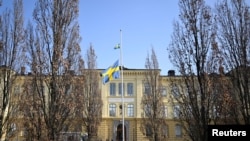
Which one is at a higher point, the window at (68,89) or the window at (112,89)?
the window at (112,89)

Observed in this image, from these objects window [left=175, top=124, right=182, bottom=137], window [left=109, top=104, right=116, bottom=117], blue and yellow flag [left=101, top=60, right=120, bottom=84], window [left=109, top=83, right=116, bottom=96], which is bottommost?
window [left=175, top=124, right=182, bottom=137]

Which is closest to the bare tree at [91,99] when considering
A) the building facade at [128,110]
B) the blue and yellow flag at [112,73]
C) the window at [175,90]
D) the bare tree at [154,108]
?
the bare tree at [154,108]

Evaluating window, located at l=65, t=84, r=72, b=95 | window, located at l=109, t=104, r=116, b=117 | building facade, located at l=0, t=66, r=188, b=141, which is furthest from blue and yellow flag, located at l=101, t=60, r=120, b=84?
window, located at l=109, t=104, r=116, b=117

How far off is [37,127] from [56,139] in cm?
585

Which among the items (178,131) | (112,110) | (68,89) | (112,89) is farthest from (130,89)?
(68,89)

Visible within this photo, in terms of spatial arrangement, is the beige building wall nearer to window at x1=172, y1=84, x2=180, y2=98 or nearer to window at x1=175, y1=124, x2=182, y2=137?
window at x1=175, y1=124, x2=182, y2=137

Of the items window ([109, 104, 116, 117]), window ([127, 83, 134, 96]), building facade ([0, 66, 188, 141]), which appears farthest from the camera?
window ([127, 83, 134, 96])

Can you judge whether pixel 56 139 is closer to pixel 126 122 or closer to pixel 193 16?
pixel 193 16

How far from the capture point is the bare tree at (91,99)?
43594 mm

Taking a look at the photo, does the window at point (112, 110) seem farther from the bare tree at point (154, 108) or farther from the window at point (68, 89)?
the window at point (68, 89)

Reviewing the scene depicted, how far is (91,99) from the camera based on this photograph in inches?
1777

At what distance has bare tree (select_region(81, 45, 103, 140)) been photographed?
43594 mm

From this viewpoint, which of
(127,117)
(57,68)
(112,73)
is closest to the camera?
(57,68)

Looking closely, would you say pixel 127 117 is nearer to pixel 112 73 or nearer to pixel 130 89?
pixel 130 89
